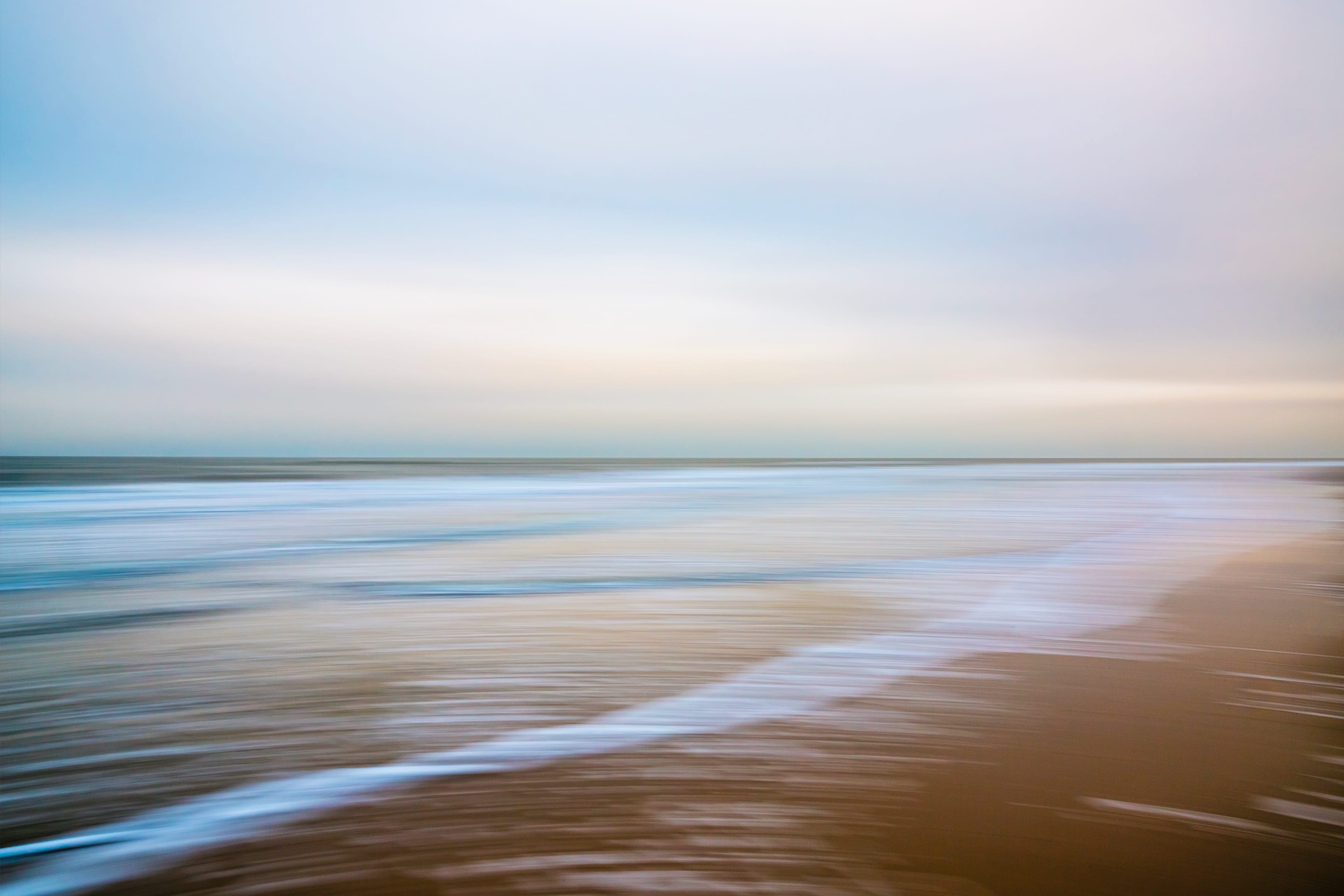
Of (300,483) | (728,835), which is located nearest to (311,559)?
(728,835)

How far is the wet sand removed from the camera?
1396 mm

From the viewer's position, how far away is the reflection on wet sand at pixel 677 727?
4.79ft

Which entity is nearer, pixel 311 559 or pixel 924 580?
pixel 924 580

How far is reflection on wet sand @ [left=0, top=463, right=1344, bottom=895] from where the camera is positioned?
1459mm

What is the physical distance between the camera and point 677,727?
85.6 inches

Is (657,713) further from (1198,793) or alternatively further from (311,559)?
(311,559)

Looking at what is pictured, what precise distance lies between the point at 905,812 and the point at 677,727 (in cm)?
69

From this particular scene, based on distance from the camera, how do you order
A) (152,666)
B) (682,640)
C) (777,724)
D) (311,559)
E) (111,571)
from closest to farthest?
(777,724), (152,666), (682,640), (111,571), (311,559)

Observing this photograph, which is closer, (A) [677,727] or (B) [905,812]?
(B) [905,812]

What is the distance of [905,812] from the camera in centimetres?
165

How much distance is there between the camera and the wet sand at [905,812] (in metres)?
1.40

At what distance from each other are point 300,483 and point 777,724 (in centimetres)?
2168

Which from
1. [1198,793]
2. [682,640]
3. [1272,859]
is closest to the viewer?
[1272,859]

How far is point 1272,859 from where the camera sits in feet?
4.75
